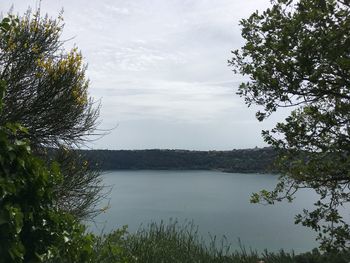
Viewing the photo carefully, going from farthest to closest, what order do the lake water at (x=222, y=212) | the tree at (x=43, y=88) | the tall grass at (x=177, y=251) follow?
the lake water at (x=222, y=212), the tree at (x=43, y=88), the tall grass at (x=177, y=251)

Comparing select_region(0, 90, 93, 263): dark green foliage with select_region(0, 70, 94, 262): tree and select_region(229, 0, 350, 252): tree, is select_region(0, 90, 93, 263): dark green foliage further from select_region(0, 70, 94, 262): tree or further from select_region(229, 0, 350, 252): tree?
select_region(229, 0, 350, 252): tree

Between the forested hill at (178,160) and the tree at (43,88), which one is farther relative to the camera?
the forested hill at (178,160)

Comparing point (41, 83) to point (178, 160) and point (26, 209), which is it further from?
point (178, 160)

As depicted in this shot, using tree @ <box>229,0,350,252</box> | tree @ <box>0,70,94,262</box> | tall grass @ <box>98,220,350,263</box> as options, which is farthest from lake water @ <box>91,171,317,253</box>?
tree @ <box>0,70,94,262</box>

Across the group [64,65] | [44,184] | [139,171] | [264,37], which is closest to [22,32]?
[64,65]

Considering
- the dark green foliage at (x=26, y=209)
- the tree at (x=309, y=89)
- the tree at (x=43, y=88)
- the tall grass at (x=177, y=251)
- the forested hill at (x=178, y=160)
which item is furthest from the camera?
the forested hill at (x=178, y=160)

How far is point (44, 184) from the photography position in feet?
9.70

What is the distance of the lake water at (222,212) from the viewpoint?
90.5 ft

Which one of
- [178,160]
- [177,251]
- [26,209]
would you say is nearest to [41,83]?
[177,251]

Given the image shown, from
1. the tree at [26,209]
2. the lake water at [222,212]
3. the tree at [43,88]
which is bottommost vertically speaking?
the lake water at [222,212]

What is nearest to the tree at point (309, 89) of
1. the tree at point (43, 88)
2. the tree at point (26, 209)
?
the tree at point (26, 209)

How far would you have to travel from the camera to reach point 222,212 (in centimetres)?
4459

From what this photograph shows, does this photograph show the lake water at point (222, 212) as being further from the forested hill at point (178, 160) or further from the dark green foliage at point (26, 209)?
the dark green foliage at point (26, 209)

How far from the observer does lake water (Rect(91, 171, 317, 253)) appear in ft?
90.5
